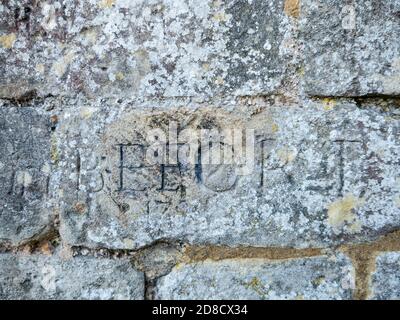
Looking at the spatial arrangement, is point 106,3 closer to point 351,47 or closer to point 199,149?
point 199,149

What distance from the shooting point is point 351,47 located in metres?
1.39

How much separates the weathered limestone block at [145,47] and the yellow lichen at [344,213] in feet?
1.15

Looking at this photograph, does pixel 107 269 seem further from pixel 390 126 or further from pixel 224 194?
pixel 390 126

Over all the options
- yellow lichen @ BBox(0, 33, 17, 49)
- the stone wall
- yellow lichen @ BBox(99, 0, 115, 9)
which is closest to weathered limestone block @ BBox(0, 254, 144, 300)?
the stone wall

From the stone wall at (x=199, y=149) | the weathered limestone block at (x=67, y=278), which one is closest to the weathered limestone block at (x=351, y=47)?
the stone wall at (x=199, y=149)

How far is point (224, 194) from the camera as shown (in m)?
1.46

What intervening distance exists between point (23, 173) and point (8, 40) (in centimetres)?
39

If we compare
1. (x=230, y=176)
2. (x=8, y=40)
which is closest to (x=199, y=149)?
(x=230, y=176)

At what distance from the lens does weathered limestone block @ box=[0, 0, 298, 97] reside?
1432 millimetres

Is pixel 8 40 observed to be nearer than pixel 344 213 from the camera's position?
No

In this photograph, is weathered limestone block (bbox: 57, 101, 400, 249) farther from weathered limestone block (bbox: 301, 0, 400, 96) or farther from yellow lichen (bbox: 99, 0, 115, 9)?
yellow lichen (bbox: 99, 0, 115, 9)

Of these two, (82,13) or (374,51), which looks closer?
(374,51)
